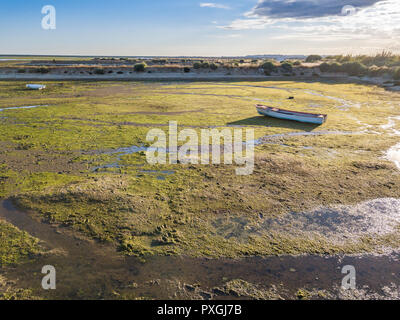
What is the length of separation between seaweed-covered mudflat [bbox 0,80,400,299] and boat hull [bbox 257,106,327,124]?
12.6ft

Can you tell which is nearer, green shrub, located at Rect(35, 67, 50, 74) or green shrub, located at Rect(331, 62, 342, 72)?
green shrub, located at Rect(35, 67, 50, 74)

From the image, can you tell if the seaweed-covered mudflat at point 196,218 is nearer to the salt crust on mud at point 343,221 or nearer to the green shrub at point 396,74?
the salt crust on mud at point 343,221

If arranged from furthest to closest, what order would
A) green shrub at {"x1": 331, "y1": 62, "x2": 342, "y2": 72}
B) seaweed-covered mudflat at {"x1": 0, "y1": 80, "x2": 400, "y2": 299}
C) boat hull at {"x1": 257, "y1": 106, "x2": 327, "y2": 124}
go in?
green shrub at {"x1": 331, "y1": 62, "x2": 342, "y2": 72}
boat hull at {"x1": 257, "y1": 106, "x2": 327, "y2": 124}
seaweed-covered mudflat at {"x1": 0, "y1": 80, "x2": 400, "y2": 299}

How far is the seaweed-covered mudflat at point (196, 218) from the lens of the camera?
8461 mm

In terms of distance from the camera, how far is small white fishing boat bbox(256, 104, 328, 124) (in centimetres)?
2590

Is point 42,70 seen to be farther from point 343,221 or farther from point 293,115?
point 343,221

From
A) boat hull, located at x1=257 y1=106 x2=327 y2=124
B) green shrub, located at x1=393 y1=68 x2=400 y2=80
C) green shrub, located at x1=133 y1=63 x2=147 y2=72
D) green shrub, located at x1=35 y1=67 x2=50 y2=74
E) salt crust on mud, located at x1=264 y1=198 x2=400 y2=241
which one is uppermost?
green shrub, located at x1=133 y1=63 x2=147 y2=72

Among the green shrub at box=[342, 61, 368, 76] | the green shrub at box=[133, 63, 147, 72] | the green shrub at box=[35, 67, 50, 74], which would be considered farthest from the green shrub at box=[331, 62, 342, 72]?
the green shrub at box=[35, 67, 50, 74]

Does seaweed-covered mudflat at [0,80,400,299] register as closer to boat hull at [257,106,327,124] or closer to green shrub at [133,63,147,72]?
boat hull at [257,106,327,124]

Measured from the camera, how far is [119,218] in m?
11.3

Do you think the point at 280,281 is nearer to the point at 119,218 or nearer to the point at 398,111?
the point at 119,218

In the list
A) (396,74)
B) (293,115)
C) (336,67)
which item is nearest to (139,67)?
(336,67)
